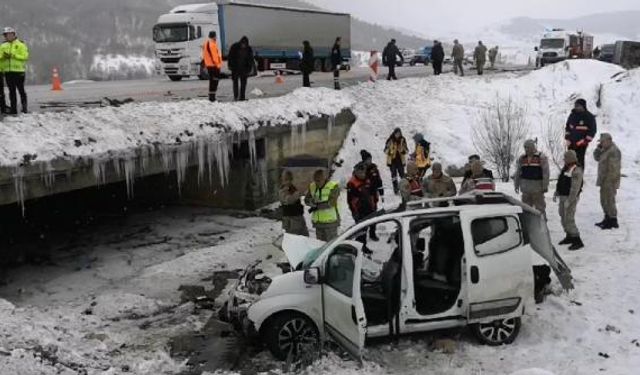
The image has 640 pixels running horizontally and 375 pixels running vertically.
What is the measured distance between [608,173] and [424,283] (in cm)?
570

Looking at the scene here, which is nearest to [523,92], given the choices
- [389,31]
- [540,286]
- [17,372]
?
[540,286]

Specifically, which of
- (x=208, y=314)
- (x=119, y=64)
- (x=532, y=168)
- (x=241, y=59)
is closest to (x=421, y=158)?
(x=532, y=168)

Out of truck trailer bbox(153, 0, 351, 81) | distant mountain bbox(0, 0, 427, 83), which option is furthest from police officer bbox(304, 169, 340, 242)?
distant mountain bbox(0, 0, 427, 83)

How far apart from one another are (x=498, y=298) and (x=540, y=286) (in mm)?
1373

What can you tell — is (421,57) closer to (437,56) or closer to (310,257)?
(437,56)

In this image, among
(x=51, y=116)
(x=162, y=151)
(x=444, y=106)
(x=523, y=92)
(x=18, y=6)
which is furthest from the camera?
(x=18, y=6)

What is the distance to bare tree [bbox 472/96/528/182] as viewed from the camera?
2062 cm

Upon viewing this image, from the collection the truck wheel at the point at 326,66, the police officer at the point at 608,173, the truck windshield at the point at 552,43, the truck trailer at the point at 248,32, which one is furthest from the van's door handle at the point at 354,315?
the truck windshield at the point at 552,43

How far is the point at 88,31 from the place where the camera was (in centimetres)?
13462

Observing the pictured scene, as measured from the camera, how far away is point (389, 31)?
7303 inches

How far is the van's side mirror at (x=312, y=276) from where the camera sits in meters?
7.42

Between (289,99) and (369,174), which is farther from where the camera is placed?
(289,99)

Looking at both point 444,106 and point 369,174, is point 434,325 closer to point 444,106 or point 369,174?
point 369,174

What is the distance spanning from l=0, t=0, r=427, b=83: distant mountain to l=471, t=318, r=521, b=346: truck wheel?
10948cm
